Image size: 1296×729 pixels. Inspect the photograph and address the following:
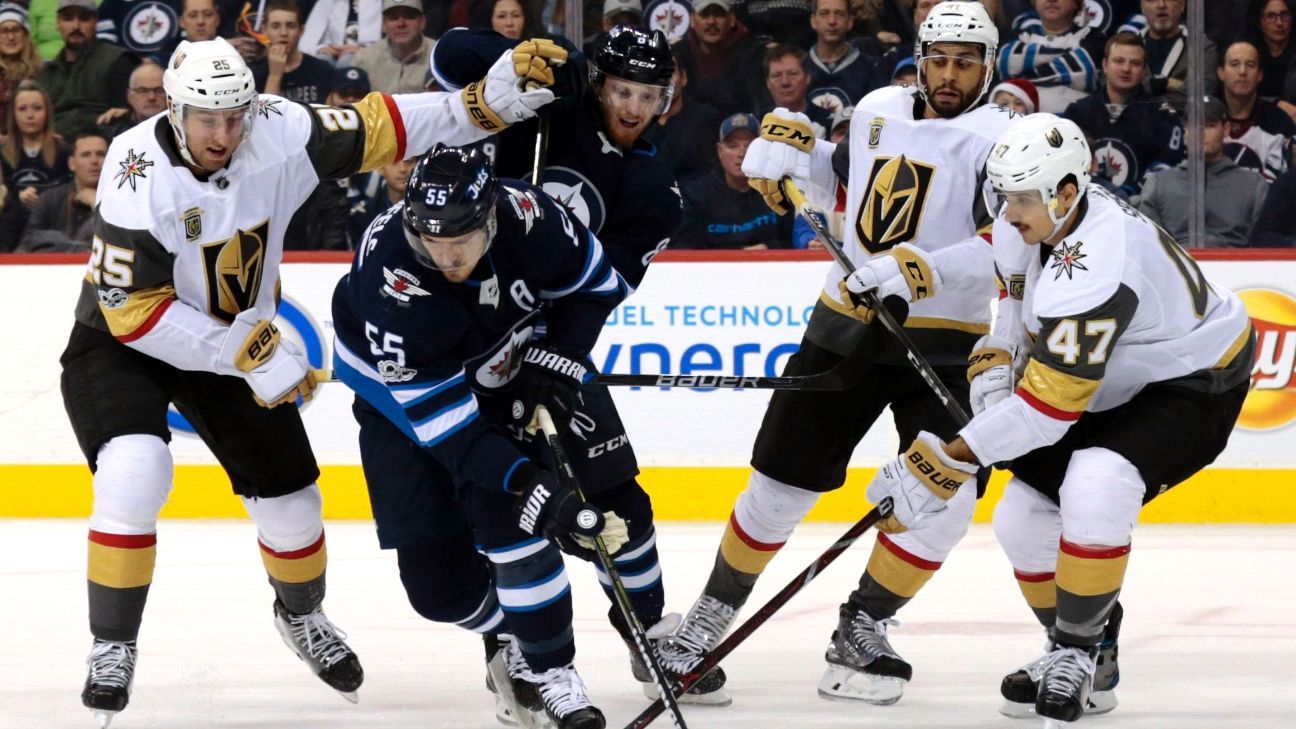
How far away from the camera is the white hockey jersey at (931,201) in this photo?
11.2 feet

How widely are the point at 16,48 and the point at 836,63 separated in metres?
2.86

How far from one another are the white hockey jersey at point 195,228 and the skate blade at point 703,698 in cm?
105

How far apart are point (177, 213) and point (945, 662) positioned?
6.07ft

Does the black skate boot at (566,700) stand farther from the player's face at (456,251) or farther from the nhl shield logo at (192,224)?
the nhl shield logo at (192,224)

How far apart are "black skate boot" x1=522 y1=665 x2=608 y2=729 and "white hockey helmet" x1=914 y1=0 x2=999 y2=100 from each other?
137 cm

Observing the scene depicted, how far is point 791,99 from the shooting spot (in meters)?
5.93

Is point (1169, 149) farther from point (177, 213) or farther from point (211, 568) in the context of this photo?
point (177, 213)

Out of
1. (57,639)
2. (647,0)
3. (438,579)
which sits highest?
(647,0)

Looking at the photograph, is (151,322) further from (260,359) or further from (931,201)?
(931,201)

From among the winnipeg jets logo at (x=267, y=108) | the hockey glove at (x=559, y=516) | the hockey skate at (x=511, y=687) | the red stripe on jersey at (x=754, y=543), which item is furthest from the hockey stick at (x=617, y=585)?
the winnipeg jets logo at (x=267, y=108)

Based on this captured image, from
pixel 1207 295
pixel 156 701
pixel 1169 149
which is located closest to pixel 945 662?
pixel 1207 295

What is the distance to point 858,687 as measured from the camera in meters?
3.46

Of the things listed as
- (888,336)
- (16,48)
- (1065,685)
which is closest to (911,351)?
(888,336)

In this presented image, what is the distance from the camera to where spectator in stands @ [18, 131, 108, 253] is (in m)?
6.06
